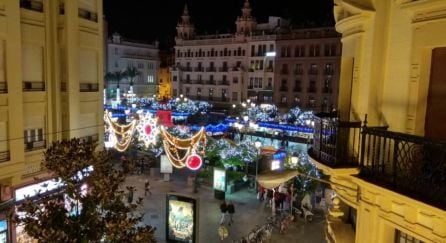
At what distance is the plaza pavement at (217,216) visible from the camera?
20.1 m

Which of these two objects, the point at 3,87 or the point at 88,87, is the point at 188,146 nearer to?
the point at 88,87

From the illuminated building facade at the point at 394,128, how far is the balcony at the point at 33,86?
40.3 feet

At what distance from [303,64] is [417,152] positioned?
5812cm

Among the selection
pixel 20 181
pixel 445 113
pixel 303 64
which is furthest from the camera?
pixel 303 64

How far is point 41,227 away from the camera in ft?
25.4

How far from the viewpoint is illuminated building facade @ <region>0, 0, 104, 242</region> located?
14242 millimetres

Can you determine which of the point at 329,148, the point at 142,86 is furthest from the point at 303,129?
the point at 142,86

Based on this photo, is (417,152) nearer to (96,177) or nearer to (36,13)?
(96,177)

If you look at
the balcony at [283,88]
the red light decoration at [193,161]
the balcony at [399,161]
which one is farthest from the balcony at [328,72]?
the balcony at [399,161]

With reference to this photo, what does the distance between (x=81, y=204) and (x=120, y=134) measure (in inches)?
736

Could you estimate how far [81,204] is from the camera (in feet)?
27.5

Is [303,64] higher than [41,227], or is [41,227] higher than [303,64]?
[303,64]

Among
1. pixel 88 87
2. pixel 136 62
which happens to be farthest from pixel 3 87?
pixel 136 62

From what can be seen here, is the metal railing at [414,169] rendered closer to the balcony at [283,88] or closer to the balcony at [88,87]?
the balcony at [88,87]
